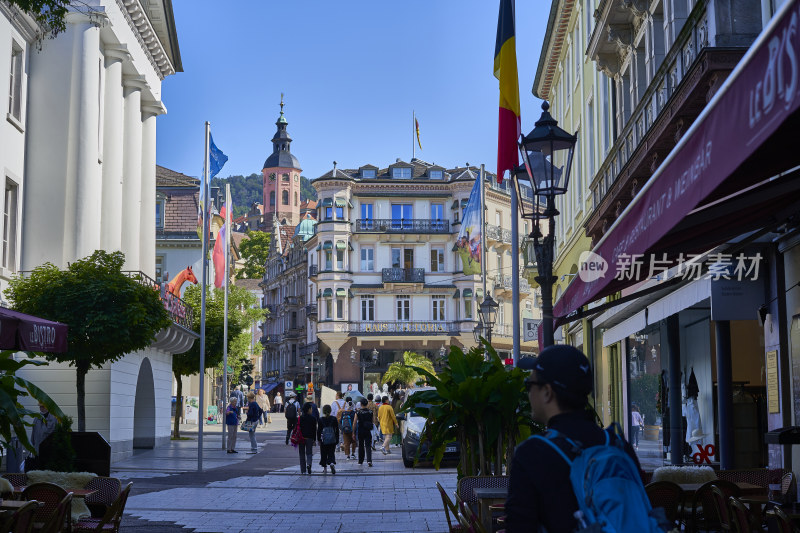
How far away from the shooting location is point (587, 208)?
28641 mm

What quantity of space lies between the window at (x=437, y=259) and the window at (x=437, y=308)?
2.33 metres

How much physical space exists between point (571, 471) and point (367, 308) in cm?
7963

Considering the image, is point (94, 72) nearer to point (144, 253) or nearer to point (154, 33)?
point (154, 33)

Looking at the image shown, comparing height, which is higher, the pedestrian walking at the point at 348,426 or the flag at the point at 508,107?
the flag at the point at 508,107

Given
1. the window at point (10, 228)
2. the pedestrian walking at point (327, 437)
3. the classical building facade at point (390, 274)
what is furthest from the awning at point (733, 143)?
the classical building facade at point (390, 274)

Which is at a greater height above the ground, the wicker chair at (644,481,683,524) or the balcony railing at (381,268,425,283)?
the balcony railing at (381,268,425,283)

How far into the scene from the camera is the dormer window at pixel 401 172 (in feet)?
282

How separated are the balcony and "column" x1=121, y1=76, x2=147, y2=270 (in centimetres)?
4932

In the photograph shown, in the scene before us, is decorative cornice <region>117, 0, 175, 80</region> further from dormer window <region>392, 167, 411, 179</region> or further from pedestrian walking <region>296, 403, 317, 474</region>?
dormer window <region>392, 167, 411, 179</region>

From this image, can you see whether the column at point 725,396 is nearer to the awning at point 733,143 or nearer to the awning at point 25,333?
the awning at point 733,143

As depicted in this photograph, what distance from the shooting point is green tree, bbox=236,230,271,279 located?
433ft

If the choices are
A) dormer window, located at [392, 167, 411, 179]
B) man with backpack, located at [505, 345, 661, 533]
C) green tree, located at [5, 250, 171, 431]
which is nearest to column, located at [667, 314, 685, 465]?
green tree, located at [5, 250, 171, 431]

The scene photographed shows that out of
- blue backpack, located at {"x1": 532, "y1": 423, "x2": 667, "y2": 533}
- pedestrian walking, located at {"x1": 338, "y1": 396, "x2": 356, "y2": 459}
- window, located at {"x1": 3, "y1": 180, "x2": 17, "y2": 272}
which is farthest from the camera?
pedestrian walking, located at {"x1": 338, "y1": 396, "x2": 356, "y2": 459}

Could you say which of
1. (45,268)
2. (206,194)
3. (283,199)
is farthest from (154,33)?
(283,199)
